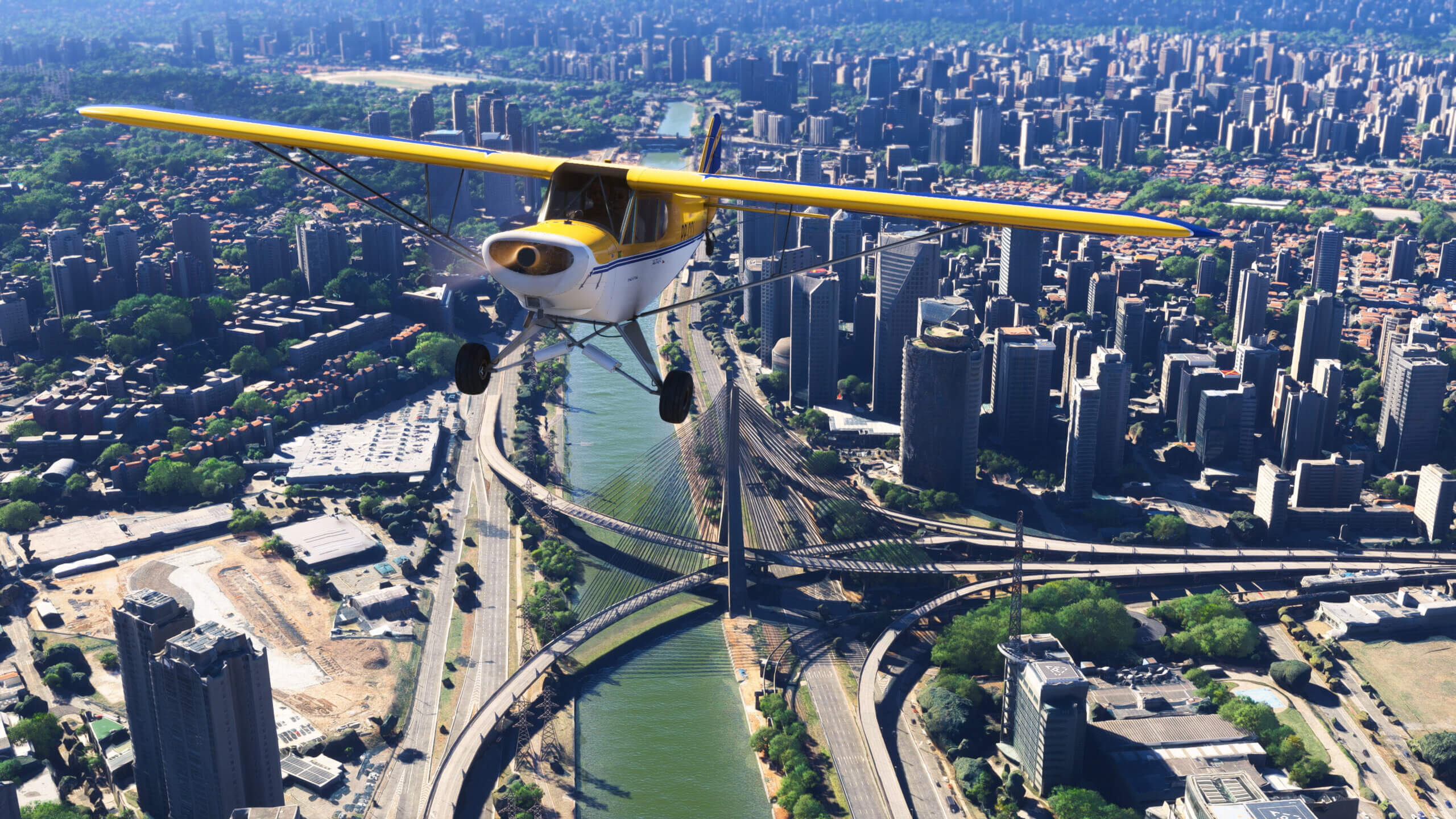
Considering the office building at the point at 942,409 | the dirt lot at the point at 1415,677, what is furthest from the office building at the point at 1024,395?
the dirt lot at the point at 1415,677

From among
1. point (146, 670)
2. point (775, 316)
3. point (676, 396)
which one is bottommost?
point (146, 670)

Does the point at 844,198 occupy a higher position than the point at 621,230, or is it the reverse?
the point at 844,198

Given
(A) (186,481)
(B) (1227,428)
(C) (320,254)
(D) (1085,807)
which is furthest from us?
(C) (320,254)

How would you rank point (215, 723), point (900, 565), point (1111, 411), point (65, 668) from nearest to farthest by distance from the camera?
point (215, 723) → point (65, 668) → point (900, 565) → point (1111, 411)

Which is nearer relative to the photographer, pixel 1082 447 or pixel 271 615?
pixel 271 615

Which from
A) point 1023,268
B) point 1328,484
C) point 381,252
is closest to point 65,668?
point 1328,484

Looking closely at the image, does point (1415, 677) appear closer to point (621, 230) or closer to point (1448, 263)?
point (621, 230)

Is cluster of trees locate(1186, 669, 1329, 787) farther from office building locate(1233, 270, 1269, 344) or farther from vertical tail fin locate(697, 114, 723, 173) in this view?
office building locate(1233, 270, 1269, 344)

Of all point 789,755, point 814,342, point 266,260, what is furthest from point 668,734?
point 266,260
